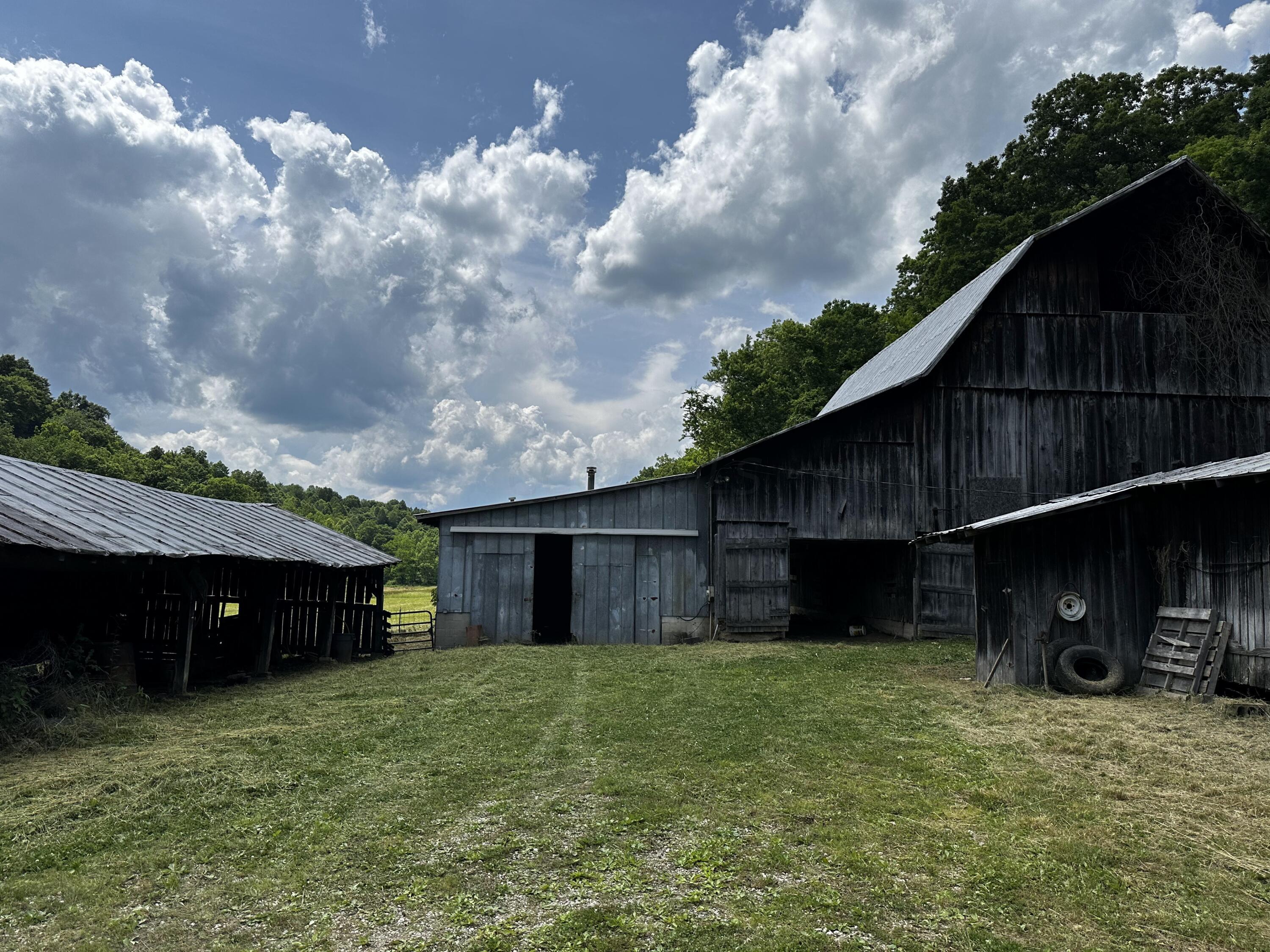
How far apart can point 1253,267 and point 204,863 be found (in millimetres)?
22442

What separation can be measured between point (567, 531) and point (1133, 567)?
1173cm

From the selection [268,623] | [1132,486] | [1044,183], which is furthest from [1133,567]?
[1044,183]

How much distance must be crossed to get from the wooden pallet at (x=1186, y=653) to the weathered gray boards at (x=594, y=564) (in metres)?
9.79

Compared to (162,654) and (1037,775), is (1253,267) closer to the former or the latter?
(1037,775)

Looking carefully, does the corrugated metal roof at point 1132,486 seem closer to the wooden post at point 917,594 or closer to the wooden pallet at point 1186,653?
the wooden pallet at point 1186,653

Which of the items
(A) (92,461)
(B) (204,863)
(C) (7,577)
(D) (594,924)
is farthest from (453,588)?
(A) (92,461)

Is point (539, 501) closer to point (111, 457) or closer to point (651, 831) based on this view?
point (651, 831)

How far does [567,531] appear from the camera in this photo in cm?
1861

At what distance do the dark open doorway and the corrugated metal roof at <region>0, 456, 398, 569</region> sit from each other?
329 inches

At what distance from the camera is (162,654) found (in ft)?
44.0

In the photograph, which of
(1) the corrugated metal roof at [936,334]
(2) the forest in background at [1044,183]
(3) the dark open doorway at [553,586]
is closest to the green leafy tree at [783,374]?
(2) the forest in background at [1044,183]

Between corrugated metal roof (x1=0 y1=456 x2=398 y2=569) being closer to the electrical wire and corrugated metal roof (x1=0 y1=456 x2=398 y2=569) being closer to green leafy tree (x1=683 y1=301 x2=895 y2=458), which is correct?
the electrical wire

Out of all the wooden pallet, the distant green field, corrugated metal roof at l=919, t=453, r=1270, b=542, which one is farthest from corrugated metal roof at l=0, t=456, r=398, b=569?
the distant green field

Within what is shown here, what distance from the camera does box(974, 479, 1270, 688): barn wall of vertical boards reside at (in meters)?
9.23
